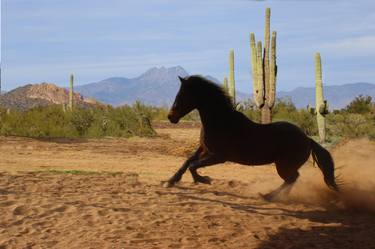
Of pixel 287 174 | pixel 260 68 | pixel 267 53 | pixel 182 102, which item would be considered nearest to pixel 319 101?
pixel 260 68

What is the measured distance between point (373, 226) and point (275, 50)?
14.7 m

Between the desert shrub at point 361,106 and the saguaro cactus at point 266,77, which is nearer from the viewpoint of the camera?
the saguaro cactus at point 266,77

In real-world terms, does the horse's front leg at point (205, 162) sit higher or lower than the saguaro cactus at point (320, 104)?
lower

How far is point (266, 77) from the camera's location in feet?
71.2

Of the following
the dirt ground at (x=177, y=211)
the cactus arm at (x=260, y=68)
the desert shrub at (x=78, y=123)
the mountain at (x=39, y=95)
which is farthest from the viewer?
the mountain at (x=39, y=95)

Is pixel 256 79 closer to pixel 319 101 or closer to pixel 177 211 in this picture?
pixel 319 101

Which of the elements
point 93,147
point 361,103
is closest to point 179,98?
point 93,147

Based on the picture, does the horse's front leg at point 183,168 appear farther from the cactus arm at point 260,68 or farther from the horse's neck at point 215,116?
the cactus arm at point 260,68

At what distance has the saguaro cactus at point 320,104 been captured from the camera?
66.6ft

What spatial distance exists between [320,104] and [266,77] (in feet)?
7.89

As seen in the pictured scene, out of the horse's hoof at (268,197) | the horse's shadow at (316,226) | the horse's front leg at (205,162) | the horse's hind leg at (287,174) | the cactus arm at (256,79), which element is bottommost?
the horse's shadow at (316,226)

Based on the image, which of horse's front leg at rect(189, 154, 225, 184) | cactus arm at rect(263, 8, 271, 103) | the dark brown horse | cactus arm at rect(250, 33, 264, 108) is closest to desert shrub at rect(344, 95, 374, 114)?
cactus arm at rect(250, 33, 264, 108)

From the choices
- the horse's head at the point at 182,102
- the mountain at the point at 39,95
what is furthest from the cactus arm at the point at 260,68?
the mountain at the point at 39,95

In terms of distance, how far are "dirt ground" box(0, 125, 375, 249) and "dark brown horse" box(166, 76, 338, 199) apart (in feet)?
2.24
